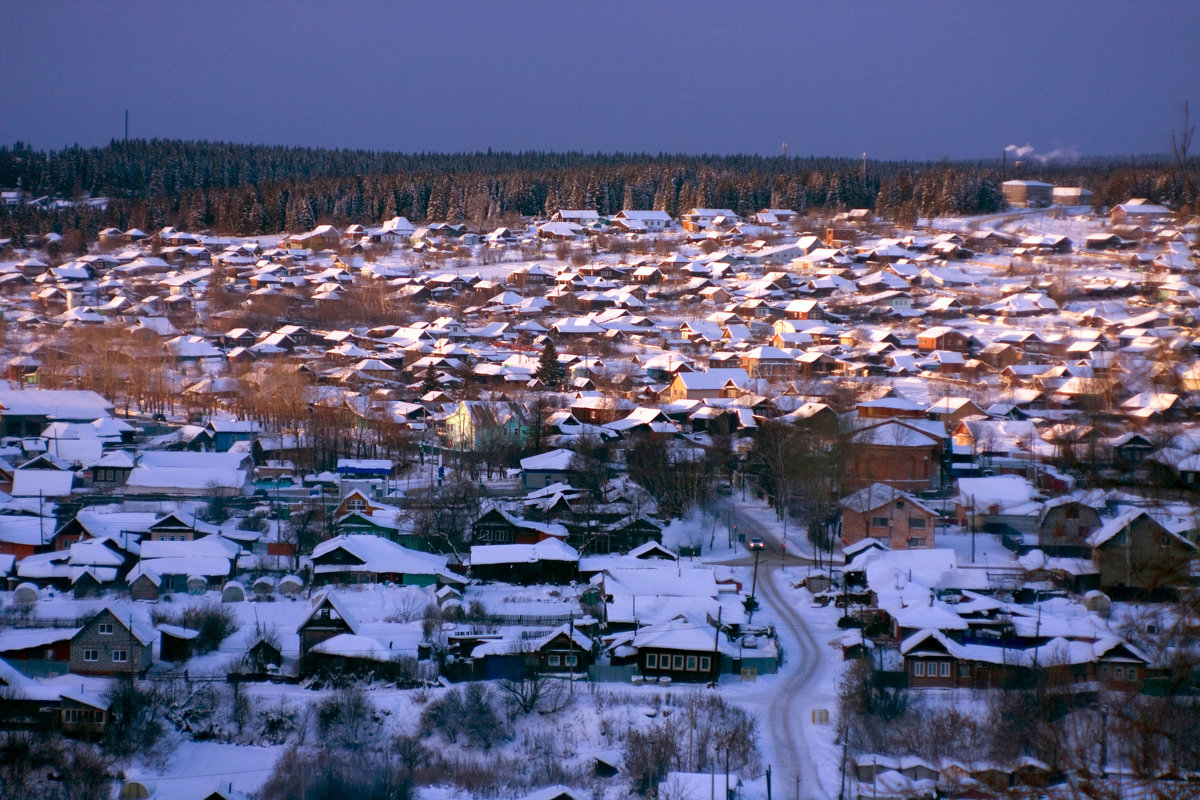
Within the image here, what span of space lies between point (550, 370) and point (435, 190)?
1976 cm

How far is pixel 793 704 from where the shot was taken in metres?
7.59

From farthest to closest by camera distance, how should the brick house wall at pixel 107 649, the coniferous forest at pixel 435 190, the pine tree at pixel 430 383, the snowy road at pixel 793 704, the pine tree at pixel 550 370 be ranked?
1. the coniferous forest at pixel 435 190
2. the pine tree at pixel 550 370
3. the pine tree at pixel 430 383
4. the brick house wall at pixel 107 649
5. the snowy road at pixel 793 704

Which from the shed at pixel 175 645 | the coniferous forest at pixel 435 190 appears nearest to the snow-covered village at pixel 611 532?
the shed at pixel 175 645

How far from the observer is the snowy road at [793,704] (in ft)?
22.0

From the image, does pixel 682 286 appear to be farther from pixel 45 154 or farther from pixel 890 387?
pixel 45 154

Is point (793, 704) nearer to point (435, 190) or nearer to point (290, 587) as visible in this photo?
point (290, 587)

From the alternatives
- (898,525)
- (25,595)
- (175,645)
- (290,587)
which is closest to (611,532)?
(898,525)

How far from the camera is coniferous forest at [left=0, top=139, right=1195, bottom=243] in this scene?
3378 cm

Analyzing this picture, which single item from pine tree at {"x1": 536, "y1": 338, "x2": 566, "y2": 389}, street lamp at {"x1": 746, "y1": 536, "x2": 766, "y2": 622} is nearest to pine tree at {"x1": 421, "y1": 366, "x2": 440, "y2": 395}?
pine tree at {"x1": 536, "y1": 338, "x2": 566, "y2": 389}

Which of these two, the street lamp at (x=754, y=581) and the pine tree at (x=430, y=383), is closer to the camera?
the street lamp at (x=754, y=581)

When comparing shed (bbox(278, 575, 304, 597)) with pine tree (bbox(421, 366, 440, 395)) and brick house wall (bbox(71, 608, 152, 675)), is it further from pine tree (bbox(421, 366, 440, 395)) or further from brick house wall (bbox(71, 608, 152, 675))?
pine tree (bbox(421, 366, 440, 395))

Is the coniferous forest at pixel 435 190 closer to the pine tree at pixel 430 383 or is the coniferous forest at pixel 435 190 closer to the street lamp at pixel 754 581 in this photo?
the pine tree at pixel 430 383

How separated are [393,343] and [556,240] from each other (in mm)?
11212

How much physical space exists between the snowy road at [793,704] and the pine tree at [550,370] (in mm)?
7859
